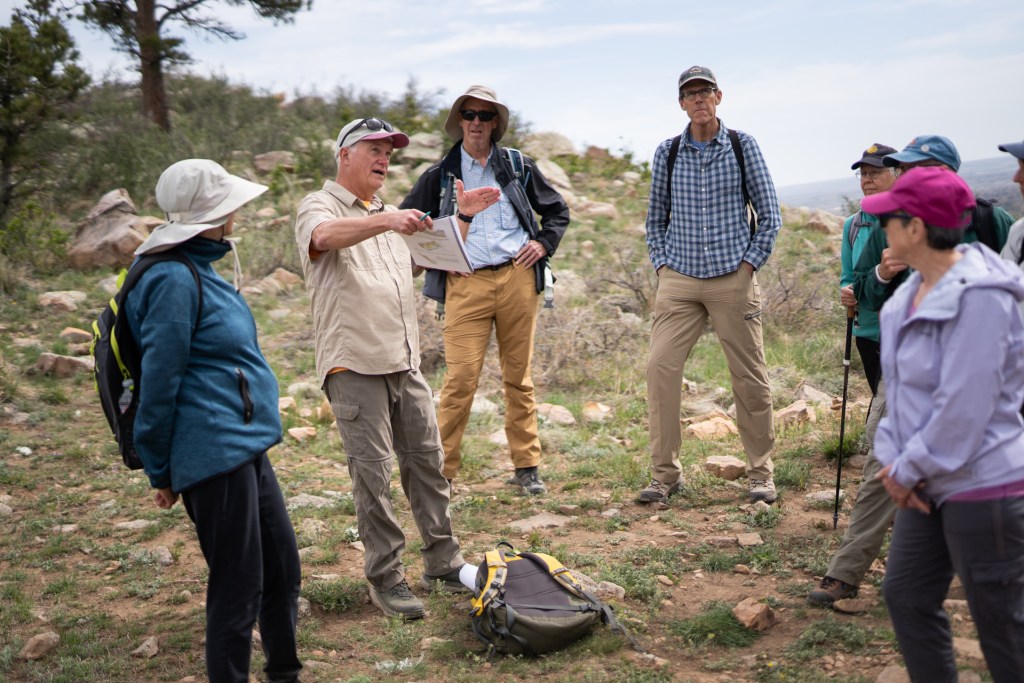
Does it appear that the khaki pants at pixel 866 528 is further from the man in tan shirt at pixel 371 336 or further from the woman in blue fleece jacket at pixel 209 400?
the woman in blue fleece jacket at pixel 209 400

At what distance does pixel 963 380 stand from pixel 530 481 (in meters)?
3.72

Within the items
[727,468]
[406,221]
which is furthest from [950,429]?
[727,468]

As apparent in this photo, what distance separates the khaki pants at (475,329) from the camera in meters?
5.46

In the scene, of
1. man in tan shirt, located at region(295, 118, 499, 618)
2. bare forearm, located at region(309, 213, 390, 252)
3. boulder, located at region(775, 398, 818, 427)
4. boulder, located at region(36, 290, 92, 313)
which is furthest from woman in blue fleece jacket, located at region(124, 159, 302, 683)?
boulder, located at region(36, 290, 92, 313)

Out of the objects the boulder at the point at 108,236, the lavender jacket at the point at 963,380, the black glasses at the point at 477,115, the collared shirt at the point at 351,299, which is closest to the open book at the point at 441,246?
the collared shirt at the point at 351,299

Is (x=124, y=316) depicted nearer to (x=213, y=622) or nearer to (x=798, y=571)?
(x=213, y=622)

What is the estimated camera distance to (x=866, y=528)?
3.93 metres

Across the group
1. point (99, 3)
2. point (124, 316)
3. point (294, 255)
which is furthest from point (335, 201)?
point (99, 3)

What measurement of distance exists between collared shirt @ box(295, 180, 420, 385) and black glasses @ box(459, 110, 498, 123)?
4.82ft

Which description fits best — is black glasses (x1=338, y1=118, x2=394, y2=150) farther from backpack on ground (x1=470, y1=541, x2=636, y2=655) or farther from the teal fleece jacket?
backpack on ground (x1=470, y1=541, x2=636, y2=655)

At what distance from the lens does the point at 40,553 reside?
16.4 ft

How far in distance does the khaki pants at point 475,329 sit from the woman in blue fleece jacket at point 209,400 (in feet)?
7.68

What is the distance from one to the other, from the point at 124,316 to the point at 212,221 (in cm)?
41

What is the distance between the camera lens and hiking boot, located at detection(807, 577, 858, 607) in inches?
157
